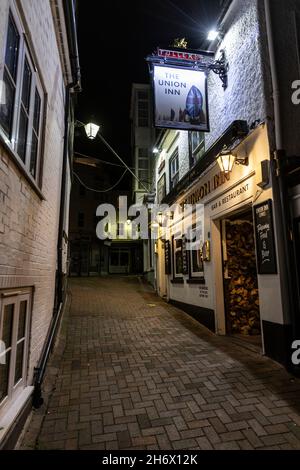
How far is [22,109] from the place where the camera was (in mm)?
3453

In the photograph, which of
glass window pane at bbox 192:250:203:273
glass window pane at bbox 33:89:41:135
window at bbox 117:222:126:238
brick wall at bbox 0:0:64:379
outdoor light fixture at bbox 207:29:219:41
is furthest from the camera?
window at bbox 117:222:126:238

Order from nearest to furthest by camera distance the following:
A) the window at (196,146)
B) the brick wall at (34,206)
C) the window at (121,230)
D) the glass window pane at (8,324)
→ the brick wall at (34,206)
the glass window pane at (8,324)
the window at (196,146)
the window at (121,230)

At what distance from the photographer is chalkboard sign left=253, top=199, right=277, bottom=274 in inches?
204

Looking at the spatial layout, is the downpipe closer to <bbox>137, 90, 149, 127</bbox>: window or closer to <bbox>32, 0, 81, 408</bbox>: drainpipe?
<bbox>32, 0, 81, 408</bbox>: drainpipe

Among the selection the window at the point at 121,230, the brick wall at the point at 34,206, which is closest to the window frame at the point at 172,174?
the brick wall at the point at 34,206

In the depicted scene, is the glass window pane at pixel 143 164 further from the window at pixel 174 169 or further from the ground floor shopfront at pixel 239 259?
the ground floor shopfront at pixel 239 259

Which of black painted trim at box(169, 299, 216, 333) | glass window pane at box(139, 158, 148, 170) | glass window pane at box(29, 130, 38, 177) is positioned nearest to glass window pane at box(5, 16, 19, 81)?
glass window pane at box(29, 130, 38, 177)

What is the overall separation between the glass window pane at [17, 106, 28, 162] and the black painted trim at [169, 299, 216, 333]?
6062 millimetres

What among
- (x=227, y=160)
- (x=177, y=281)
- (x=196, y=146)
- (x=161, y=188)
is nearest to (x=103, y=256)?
(x=161, y=188)

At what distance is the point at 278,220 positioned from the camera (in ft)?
16.9

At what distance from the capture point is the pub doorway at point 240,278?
7449 millimetres

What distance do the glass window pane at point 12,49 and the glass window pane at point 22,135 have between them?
0.49 meters

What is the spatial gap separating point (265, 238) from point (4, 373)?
15.2 ft

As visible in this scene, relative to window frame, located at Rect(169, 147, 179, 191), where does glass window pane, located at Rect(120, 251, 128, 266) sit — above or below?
below
